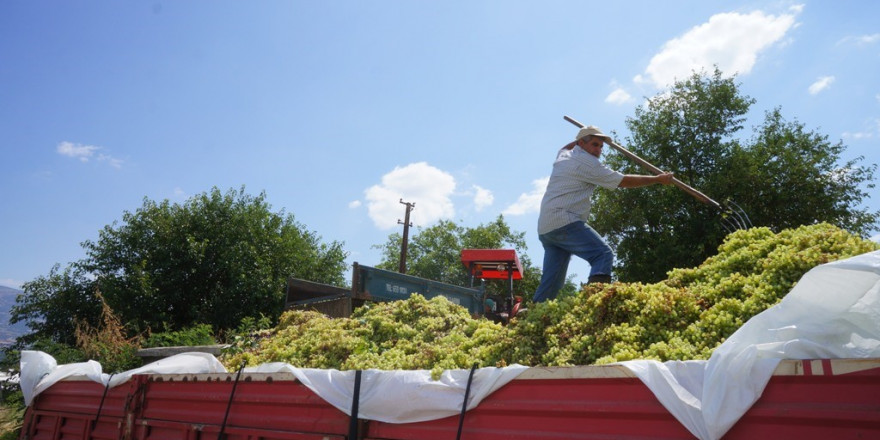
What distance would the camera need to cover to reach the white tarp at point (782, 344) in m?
1.92

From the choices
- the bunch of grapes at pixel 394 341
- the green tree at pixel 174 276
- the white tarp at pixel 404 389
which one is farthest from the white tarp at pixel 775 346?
the green tree at pixel 174 276

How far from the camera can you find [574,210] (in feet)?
15.7

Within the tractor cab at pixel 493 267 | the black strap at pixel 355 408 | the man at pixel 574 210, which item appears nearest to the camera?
the black strap at pixel 355 408

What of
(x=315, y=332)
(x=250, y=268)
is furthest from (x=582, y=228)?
(x=250, y=268)

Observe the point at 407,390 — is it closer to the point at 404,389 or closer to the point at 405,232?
the point at 404,389

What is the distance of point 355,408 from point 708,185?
679 inches

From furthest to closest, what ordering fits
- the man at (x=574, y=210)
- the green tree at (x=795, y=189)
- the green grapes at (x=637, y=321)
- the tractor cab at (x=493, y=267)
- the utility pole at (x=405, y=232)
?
the utility pole at (x=405, y=232)
the green tree at (x=795, y=189)
the tractor cab at (x=493, y=267)
the man at (x=574, y=210)
the green grapes at (x=637, y=321)

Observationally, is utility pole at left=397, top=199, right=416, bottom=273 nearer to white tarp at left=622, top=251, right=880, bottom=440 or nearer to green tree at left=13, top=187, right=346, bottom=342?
green tree at left=13, top=187, right=346, bottom=342

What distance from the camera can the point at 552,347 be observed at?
323cm

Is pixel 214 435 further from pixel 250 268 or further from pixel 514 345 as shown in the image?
pixel 250 268

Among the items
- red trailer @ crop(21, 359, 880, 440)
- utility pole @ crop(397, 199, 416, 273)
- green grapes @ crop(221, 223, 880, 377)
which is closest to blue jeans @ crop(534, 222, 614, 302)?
green grapes @ crop(221, 223, 880, 377)

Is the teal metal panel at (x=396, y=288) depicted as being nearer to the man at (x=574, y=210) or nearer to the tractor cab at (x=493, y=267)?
the tractor cab at (x=493, y=267)

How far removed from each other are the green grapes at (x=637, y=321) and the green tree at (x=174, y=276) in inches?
698

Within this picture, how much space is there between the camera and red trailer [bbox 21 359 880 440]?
70.8 inches
